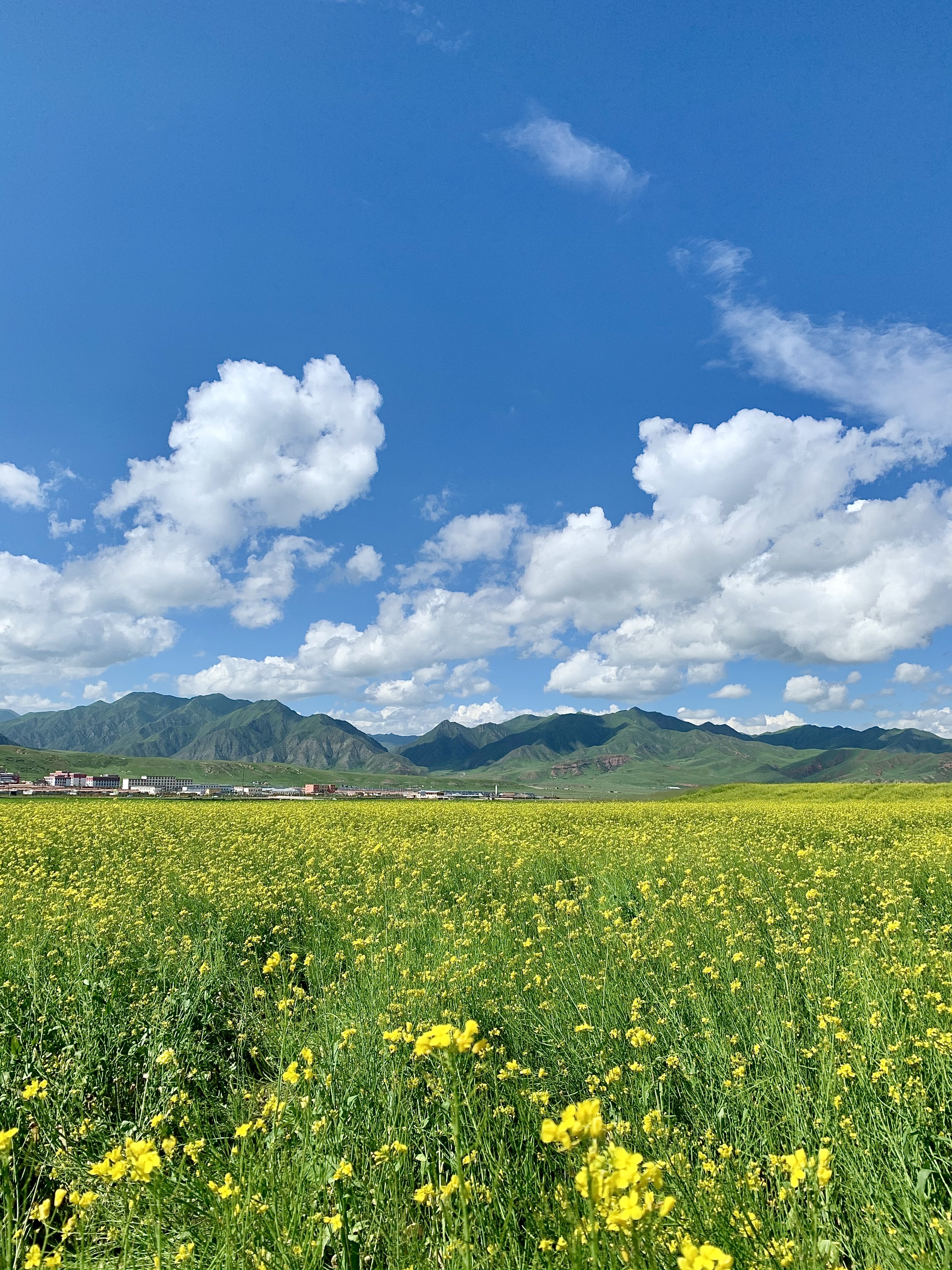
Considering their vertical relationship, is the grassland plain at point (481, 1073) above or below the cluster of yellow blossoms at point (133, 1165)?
below

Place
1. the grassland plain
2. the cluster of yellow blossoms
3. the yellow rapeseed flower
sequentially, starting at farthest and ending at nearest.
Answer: the grassland plain, the cluster of yellow blossoms, the yellow rapeseed flower

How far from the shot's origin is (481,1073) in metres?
5.02

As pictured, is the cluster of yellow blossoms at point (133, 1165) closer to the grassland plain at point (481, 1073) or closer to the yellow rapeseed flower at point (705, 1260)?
the grassland plain at point (481, 1073)

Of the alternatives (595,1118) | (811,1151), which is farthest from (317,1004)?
(595,1118)

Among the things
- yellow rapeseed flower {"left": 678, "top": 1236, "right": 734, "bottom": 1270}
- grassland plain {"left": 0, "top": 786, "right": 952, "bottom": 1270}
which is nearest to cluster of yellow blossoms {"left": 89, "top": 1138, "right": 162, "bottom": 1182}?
grassland plain {"left": 0, "top": 786, "right": 952, "bottom": 1270}

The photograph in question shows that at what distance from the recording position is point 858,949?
6.69 meters

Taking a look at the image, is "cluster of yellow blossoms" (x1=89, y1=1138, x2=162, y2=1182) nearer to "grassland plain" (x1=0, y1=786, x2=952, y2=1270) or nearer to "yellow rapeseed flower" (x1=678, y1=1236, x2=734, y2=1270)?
"grassland plain" (x1=0, y1=786, x2=952, y2=1270)

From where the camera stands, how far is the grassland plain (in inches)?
123

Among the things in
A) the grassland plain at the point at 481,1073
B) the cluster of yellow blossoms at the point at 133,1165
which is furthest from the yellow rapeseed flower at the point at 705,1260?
the cluster of yellow blossoms at the point at 133,1165

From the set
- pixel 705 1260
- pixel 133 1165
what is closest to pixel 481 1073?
pixel 133 1165

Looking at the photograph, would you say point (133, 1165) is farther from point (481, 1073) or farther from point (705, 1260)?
point (481, 1073)

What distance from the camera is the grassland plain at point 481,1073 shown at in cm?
312

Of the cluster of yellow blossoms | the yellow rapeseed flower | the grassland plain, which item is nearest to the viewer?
the yellow rapeseed flower

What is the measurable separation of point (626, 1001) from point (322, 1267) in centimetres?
356
